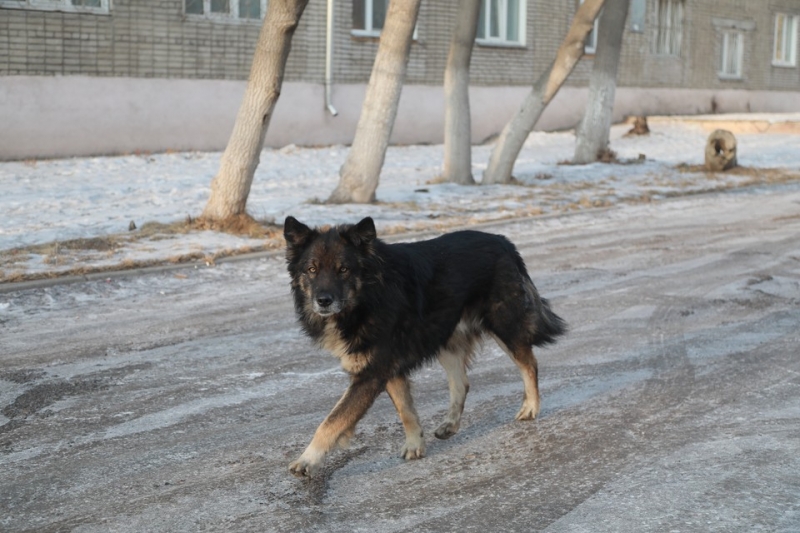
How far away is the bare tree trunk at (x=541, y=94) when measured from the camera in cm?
1789

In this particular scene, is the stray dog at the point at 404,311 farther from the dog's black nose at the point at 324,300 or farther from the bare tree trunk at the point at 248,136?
the bare tree trunk at the point at 248,136

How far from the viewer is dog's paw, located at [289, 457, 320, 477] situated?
5.20 m

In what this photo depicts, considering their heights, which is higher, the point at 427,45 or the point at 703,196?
the point at 427,45


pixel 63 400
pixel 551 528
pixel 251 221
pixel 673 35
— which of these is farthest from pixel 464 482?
pixel 673 35

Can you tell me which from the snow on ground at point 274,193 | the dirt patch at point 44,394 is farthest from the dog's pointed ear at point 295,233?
the snow on ground at point 274,193

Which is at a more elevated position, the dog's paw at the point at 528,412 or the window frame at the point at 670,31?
the window frame at the point at 670,31

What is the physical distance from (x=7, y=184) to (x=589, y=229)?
29.5ft

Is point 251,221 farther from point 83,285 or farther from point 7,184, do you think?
point 7,184

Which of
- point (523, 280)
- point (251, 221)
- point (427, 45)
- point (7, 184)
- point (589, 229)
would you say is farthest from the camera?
point (427, 45)

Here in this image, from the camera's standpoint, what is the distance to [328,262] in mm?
5344

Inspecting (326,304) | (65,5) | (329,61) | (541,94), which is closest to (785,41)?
(329,61)

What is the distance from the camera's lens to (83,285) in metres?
10.2

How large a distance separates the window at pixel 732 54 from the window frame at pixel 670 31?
123 inches

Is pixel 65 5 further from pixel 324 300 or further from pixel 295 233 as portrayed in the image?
pixel 324 300
